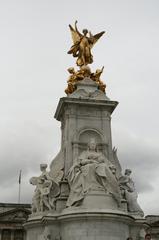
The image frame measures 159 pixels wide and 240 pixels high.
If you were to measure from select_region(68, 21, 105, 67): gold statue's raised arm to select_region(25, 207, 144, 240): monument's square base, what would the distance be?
1151cm

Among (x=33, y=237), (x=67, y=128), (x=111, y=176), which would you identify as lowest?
(x=33, y=237)

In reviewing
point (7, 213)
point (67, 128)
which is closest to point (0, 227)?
point (7, 213)

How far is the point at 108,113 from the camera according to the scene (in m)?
28.1

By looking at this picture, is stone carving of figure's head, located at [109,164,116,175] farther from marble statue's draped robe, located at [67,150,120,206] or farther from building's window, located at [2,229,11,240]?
building's window, located at [2,229,11,240]

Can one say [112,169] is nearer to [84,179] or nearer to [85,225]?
[84,179]

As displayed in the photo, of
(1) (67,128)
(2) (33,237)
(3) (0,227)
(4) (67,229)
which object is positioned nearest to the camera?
(4) (67,229)

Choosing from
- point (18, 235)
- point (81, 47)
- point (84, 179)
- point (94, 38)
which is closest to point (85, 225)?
point (84, 179)

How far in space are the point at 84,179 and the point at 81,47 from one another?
10662 millimetres

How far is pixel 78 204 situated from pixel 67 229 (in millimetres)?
1425

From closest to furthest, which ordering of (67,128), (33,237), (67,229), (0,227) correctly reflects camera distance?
(67,229) → (33,237) → (67,128) → (0,227)

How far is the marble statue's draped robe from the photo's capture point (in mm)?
23094

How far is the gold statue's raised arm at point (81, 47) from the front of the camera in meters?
29.9

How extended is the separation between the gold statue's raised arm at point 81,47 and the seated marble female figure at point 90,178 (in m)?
8.04

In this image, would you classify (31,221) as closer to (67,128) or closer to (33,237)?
(33,237)
